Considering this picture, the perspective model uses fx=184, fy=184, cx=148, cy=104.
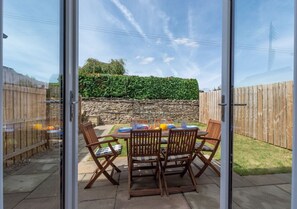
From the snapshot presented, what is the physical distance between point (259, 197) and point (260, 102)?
77 cm

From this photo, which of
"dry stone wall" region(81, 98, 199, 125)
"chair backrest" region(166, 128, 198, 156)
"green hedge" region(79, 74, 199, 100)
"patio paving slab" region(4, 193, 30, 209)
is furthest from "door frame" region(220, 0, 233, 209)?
"green hedge" region(79, 74, 199, 100)

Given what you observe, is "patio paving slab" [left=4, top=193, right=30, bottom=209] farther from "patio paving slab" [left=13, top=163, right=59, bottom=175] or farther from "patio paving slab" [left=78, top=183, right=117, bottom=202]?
"patio paving slab" [left=78, top=183, right=117, bottom=202]

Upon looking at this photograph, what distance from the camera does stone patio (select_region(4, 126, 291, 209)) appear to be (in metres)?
1.10

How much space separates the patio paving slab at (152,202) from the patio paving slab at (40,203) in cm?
83

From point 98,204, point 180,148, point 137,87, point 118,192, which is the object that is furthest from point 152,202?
point 137,87

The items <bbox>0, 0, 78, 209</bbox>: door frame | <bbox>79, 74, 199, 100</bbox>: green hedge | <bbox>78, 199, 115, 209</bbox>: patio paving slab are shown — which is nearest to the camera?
<bbox>0, 0, 78, 209</bbox>: door frame

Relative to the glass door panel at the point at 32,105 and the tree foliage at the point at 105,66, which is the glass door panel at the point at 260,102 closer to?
the glass door panel at the point at 32,105

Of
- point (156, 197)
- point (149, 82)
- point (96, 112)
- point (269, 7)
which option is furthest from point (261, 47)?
point (96, 112)

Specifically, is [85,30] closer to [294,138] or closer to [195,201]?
[195,201]

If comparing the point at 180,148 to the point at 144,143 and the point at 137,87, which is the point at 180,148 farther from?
the point at 137,87

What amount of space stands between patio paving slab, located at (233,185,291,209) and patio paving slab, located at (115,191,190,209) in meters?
0.68

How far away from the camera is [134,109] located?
8672 mm

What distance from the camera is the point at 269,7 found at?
1.38 m

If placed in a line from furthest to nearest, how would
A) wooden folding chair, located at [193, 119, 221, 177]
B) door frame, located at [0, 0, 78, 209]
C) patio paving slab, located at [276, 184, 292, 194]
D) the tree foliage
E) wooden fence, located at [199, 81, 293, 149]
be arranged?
the tree foliage
wooden folding chair, located at [193, 119, 221, 177]
door frame, located at [0, 0, 78, 209]
wooden fence, located at [199, 81, 293, 149]
patio paving slab, located at [276, 184, 292, 194]
